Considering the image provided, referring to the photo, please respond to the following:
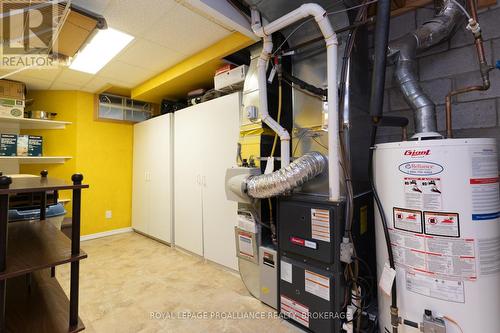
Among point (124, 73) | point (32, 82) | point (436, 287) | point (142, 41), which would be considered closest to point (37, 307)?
point (436, 287)

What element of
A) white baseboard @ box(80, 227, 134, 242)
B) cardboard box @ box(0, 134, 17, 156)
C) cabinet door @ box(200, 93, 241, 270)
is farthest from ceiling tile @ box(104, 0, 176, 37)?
white baseboard @ box(80, 227, 134, 242)

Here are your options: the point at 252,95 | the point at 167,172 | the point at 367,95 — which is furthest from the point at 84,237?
the point at 367,95

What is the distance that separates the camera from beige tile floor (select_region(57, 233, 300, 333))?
1834mm

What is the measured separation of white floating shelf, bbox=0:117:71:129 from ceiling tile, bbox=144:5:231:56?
2.26 metres

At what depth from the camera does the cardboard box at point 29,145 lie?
127 inches

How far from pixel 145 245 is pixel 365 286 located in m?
3.09

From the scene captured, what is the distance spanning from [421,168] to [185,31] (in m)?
2.18

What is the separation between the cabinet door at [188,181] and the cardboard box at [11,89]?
2077mm

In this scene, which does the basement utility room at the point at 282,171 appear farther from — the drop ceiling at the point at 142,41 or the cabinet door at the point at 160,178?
the cabinet door at the point at 160,178

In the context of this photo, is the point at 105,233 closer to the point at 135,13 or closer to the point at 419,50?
the point at 135,13

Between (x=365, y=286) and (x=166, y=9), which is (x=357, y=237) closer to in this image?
(x=365, y=286)

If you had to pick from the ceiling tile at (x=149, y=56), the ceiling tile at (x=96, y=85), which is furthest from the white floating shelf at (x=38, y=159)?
the ceiling tile at (x=149, y=56)

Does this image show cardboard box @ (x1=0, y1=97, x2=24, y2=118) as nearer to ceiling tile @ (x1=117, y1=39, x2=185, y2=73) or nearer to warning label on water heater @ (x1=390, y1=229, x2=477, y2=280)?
ceiling tile @ (x1=117, y1=39, x2=185, y2=73)

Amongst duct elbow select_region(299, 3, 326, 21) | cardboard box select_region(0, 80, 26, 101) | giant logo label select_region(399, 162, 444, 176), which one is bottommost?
giant logo label select_region(399, 162, 444, 176)
